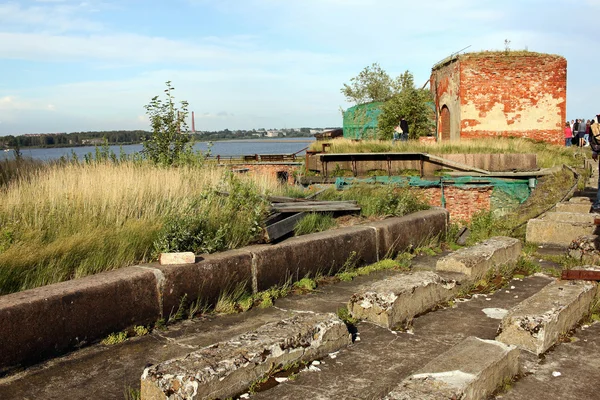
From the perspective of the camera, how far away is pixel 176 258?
15.0 feet

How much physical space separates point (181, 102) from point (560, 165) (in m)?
14.0

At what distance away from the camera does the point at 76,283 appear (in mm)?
3969

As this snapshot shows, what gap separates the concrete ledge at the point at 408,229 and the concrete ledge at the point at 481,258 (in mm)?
997

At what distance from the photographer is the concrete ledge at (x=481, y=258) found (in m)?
5.52

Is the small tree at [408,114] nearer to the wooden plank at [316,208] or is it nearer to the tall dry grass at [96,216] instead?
the wooden plank at [316,208]

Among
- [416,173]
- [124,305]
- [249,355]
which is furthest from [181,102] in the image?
[416,173]

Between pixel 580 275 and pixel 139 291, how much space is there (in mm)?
3833

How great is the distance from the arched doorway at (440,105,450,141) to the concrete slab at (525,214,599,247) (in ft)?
65.9

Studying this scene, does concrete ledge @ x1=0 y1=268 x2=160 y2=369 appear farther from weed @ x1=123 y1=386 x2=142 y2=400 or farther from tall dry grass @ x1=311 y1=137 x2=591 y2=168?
tall dry grass @ x1=311 y1=137 x2=591 y2=168

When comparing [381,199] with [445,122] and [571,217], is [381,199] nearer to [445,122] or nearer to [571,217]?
[571,217]

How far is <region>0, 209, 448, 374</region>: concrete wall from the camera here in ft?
11.6

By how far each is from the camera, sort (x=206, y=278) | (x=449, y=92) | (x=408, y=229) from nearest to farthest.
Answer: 1. (x=206, y=278)
2. (x=408, y=229)
3. (x=449, y=92)

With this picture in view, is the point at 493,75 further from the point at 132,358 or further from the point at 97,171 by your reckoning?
the point at 132,358

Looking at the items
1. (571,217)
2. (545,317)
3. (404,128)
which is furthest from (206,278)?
(404,128)
